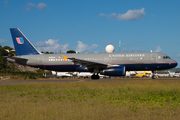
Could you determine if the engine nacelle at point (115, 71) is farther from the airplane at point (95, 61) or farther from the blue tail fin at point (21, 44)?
the blue tail fin at point (21, 44)

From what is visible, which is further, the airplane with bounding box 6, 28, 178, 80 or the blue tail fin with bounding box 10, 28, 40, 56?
the blue tail fin with bounding box 10, 28, 40, 56

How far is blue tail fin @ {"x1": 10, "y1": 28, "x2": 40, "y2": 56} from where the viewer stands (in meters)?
32.1

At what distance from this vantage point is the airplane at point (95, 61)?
27681 mm

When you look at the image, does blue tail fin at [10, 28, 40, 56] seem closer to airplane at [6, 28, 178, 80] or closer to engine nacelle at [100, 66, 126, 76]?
airplane at [6, 28, 178, 80]

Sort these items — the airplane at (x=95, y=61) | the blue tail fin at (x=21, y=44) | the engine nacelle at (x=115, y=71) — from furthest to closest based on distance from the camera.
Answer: the blue tail fin at (x=21, y=44) → the airplane at (x=95, y=61) → the engine nacelle at (x=115, y=71)

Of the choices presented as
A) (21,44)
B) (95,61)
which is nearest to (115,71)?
(95,61)

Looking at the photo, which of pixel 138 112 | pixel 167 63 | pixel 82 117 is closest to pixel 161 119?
pixel 138 112

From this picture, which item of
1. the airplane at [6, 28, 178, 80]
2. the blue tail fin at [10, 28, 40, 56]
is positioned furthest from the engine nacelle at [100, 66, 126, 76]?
the blue tail fin at [10, 28, 40, 56]

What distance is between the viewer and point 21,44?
32156mm

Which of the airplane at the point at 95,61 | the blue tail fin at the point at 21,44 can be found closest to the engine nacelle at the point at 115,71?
the airplane at the point at 95,61

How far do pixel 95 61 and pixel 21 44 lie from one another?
1228 cm

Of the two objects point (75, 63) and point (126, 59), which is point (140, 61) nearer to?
point (126, 59)

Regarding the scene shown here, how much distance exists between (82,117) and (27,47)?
2752 cm

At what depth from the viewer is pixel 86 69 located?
28.7m
